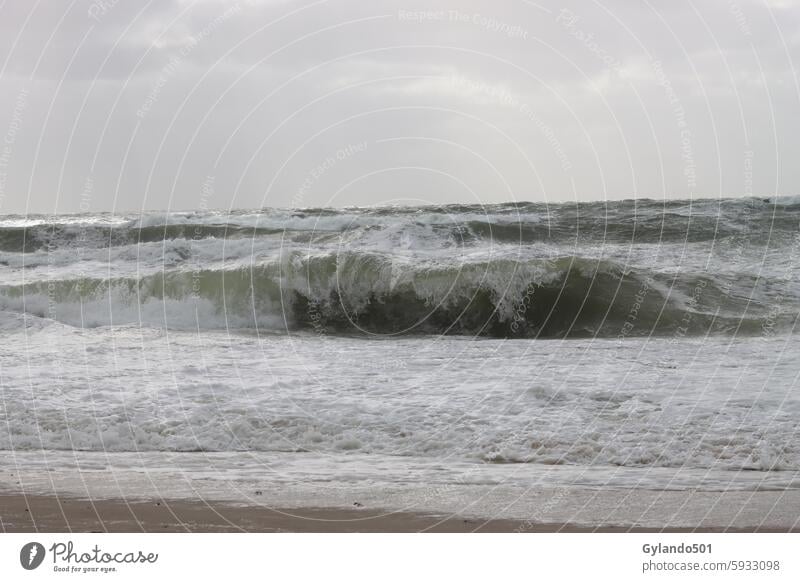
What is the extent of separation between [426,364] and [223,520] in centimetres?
607

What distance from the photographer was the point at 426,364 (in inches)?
459

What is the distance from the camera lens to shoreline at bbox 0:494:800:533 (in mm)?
5562

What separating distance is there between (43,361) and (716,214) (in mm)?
18558

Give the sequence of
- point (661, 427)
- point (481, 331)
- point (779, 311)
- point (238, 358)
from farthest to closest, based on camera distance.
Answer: point (481, 331) < point (779, 311) < point (238, 358) < point (661, 427)

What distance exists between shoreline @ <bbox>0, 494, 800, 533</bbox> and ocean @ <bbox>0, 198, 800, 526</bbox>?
0.82 feet

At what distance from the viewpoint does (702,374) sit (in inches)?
416

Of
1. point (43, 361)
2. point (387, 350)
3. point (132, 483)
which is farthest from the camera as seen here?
point (387, 350)

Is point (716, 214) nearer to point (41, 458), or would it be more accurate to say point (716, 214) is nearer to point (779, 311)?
point (779, 311)

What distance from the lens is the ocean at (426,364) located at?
6.99 meters

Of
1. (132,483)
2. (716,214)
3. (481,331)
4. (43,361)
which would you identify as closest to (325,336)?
(481,331)
